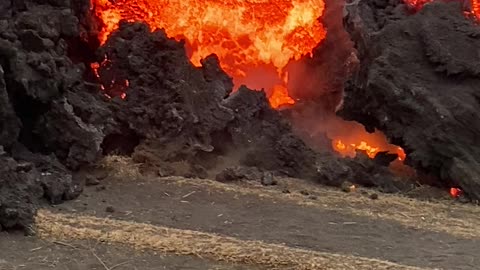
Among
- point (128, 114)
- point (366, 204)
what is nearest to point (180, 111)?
point (128, 114)

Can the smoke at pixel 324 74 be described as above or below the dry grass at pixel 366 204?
above

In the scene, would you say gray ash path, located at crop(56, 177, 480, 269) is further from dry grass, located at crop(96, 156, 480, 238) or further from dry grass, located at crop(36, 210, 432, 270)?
dry grass, located at crop(36, 210, 432, 270)

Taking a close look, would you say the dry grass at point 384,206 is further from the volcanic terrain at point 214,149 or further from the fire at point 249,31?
the fire at point 249,31

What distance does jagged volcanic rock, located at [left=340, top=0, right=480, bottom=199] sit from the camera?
9242 mm

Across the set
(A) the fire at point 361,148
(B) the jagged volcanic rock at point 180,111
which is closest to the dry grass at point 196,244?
(B) the jagged volcanic rock at point 180,111

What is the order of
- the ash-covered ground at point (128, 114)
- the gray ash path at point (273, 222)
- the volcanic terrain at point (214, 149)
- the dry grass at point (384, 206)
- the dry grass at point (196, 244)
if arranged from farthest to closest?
the ash-covered ground at point (128, 114)
the dry grass at point (384, 206)
the gray ash path at point (273, 222)
the volcanic terrain at point (214, 149)
the dry grass at point (196, 244)

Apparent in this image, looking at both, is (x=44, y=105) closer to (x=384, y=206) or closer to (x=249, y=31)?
(x=384, y=206)

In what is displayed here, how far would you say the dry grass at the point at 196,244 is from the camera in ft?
19.9

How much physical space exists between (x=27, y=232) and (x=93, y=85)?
305cm

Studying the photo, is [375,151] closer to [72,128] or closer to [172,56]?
[172,56]

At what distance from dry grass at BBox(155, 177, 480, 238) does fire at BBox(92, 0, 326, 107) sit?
143 inches

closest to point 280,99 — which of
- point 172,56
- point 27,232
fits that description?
point 172,56

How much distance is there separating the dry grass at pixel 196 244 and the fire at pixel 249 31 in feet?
17.1

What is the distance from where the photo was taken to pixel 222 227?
7.09 m
